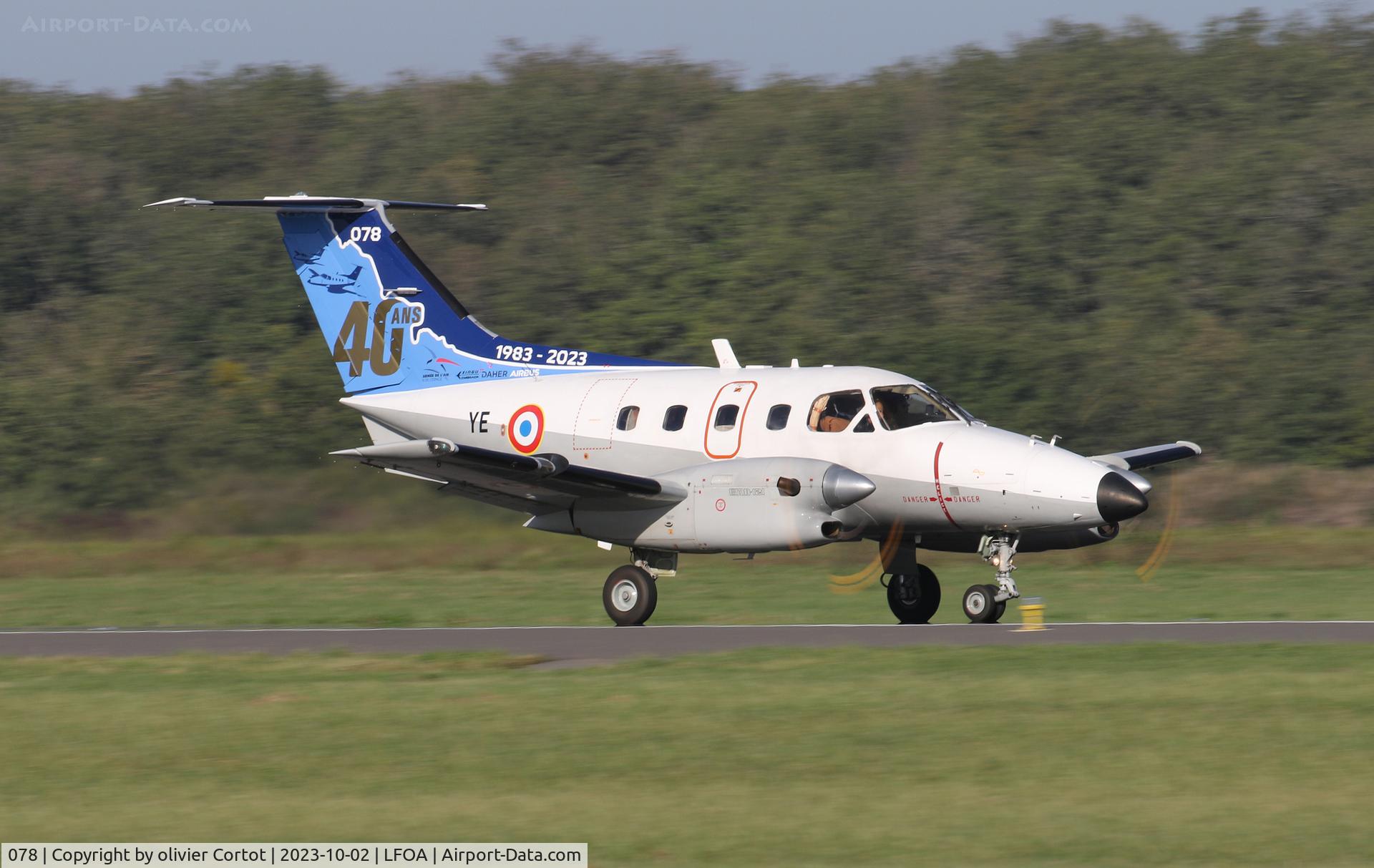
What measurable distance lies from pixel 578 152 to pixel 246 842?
164ft

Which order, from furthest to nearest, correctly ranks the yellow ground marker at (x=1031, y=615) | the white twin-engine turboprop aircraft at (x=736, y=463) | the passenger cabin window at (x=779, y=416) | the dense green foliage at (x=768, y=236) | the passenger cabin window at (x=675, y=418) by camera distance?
the dense green foliage at (x=768, y=236)
the passenger cabin window at (x=675, y=418)
the passenger cabin window at (x=779, y=416)
the white twin-engine turboprop aircraft at (x=736, y=463)
the yellow ground marker at (x=1031, y=615)

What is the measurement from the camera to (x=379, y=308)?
22125 mm

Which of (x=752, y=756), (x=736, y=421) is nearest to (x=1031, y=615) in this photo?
(x=736, y=421)

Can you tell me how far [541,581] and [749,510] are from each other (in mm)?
9556

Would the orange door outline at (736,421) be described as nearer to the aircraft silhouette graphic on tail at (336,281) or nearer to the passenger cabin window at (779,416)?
the passenger cabin window at (779,416)

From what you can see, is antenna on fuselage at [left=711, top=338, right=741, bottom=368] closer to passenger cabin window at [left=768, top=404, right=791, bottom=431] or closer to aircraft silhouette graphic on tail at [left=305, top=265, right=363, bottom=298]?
passenger cabin window at [left=768, top=404, right=791, bottom=431]

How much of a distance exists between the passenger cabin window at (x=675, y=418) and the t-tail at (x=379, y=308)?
9.34ft

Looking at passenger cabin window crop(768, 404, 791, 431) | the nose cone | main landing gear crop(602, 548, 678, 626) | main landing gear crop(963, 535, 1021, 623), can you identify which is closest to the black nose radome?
main landing gear crop(963, 535, 1021, 623)

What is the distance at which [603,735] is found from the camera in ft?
36.0

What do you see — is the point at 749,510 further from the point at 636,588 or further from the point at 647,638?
the point at 636,588

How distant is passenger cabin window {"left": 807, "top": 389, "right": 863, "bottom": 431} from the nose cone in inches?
35.0

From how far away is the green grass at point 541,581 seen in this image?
2119cm

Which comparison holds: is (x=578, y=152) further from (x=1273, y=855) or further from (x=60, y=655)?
(x=1273, y=855)

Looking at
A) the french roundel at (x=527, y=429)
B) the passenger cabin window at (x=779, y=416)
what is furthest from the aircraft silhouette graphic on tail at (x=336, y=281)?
the passenger cabin window at (x=779, y=416)
